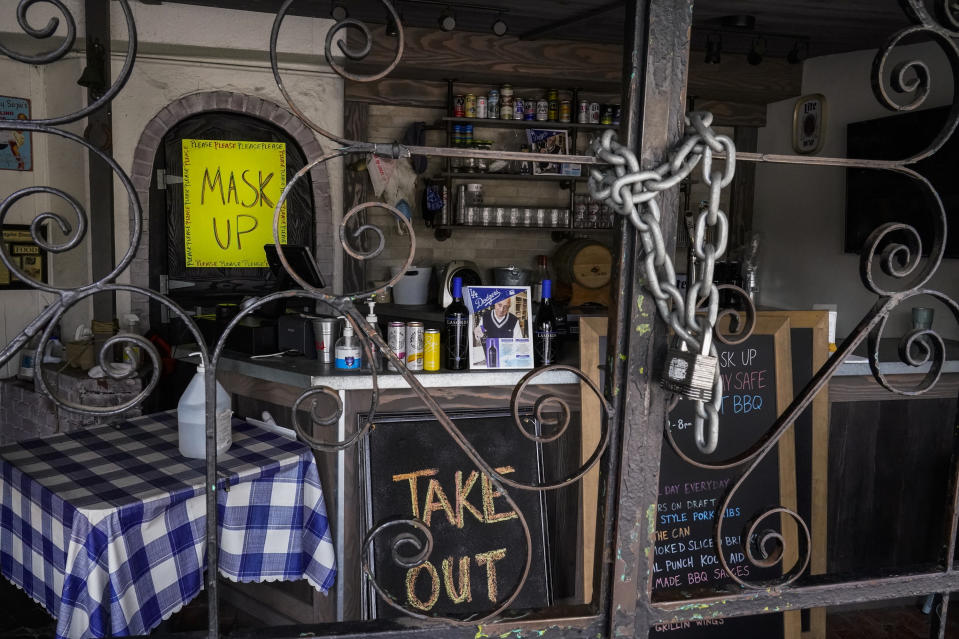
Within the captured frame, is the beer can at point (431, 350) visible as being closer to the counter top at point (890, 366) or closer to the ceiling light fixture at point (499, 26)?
the counter top at point (890, 366)

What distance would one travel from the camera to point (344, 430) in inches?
94.6

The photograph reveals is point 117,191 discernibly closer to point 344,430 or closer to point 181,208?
point 181,208

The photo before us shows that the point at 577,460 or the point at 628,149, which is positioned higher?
the point at 628,149

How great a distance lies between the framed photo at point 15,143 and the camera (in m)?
4.39

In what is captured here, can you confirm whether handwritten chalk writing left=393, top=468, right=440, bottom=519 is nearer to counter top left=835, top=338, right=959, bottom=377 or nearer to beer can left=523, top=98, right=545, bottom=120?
counter top left=835, top=338, right=959, bottom=377

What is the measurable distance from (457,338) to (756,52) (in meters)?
3.36

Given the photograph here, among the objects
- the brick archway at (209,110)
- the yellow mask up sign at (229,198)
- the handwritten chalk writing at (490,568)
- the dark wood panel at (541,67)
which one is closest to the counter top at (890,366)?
the handwritten chalk writing at (490,568)

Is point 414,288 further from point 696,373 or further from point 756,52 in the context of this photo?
point 696,373

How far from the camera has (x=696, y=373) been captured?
0.78 m

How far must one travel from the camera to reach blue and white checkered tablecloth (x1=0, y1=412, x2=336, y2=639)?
1.76 meters

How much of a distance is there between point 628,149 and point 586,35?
Answer: 4.61 metres

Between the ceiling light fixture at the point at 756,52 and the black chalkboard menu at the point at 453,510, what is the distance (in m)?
3.33

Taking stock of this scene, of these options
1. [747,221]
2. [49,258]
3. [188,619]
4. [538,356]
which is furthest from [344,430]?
[747,221]

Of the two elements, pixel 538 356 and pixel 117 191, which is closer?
pixel 538 356
